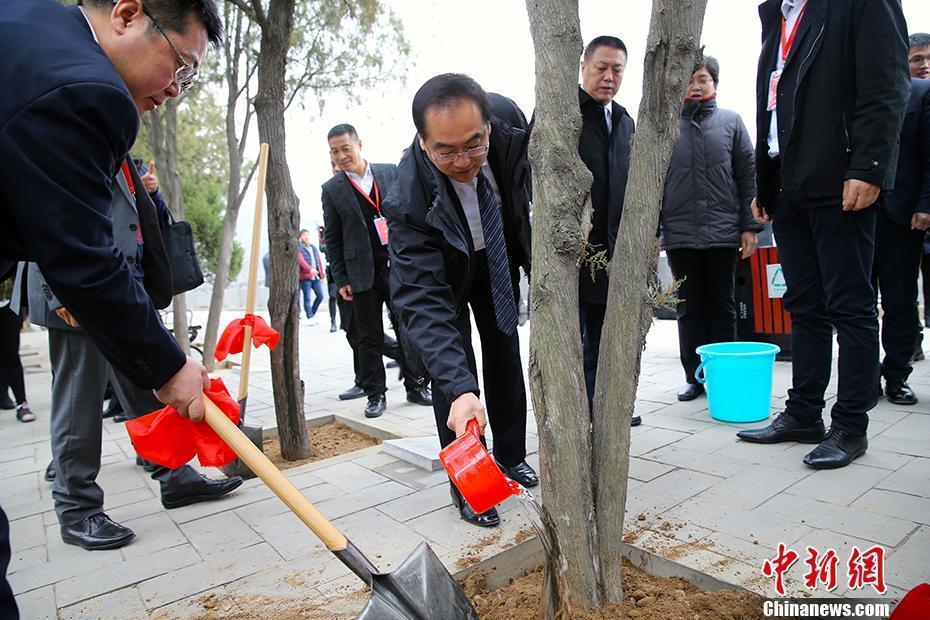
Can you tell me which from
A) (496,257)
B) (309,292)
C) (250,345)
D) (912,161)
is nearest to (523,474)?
(496,257)

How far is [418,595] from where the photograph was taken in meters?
1.67

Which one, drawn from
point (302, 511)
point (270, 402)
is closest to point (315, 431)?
point (270, 402)

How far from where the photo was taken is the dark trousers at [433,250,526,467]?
111 inches

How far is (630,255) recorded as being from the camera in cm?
183

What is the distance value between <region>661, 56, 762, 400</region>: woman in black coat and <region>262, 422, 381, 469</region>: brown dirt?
220cm

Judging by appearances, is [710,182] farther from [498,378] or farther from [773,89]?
[498,378]

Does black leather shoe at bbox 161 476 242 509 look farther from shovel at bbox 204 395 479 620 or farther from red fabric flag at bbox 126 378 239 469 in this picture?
shovel at bbox 204 395 479 620

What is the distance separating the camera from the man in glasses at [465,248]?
2084mm

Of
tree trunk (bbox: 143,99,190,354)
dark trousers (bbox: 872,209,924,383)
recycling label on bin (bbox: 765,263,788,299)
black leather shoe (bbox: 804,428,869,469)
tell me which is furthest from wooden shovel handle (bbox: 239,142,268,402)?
tree trunk (bbox: 143,99,190,354)

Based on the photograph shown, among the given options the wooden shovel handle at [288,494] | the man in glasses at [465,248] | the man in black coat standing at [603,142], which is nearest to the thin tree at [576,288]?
the man in glasses at [465,248]

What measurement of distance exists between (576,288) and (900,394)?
3098 millimetres

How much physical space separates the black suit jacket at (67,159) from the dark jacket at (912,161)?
3.95 m

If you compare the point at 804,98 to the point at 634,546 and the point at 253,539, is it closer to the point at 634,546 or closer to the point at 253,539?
the point at 634,546

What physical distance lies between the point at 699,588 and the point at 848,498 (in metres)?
0.89
